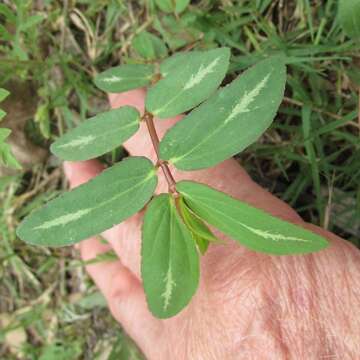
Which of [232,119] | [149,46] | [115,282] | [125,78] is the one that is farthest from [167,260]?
[115,282]

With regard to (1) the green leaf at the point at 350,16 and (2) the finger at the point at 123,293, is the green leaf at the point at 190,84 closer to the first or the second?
(1) the green leaf at the point at 350,16

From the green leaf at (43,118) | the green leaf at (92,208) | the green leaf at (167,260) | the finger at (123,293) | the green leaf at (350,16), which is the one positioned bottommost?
the finger at (123,293)

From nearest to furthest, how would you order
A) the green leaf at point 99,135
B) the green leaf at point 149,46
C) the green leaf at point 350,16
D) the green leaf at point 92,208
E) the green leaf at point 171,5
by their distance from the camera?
the green leaf at point 92,208, the green leaf at point 99,135, the green leaf at point 350,16, the green leaf at point 171,5, the green leaf at point 149,46

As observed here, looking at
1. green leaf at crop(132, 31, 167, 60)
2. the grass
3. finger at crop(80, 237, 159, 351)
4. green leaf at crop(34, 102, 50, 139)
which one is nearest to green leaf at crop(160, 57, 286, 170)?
the grass

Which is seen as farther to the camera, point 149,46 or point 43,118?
point 43,118

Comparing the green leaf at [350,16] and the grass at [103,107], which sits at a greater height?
the green leaf at [350,16]

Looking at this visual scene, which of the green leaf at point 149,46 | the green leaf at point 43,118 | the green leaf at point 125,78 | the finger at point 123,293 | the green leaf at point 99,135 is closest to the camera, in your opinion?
the green leaf at point 99,135

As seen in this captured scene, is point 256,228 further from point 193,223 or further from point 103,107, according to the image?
point 103,107

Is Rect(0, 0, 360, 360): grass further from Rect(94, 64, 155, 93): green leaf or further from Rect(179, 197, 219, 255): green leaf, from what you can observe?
Rect(179, 197, 219, 255): green leaf

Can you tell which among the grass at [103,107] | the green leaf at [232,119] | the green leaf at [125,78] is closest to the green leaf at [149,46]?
the grass at [103,107]
